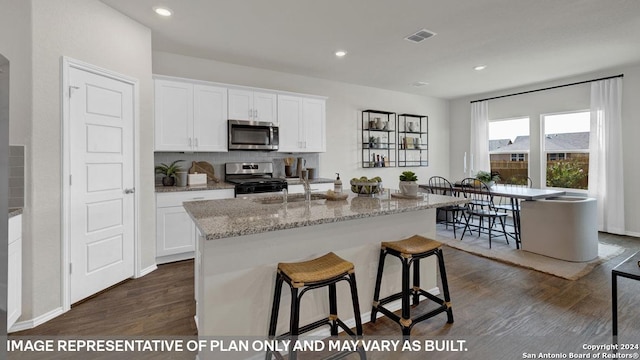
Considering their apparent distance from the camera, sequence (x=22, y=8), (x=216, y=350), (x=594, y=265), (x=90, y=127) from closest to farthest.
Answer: (x=216, y=350)
(x=22, y=8)
(x=90, y=127)
(x=594, y=265)

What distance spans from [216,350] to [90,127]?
2269mm

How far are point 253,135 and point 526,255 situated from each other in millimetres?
3896

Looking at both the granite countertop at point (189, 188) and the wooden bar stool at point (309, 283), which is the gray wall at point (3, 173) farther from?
the granite countertop at point (189, 188)

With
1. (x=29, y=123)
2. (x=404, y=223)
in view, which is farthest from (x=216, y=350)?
(x=29, y=123)

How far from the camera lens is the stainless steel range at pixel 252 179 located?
383cm

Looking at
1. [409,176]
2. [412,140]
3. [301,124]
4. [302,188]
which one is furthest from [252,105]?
[412,140]

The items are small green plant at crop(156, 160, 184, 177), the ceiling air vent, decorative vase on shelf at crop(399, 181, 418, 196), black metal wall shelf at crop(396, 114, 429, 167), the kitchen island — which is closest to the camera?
the kitchen island

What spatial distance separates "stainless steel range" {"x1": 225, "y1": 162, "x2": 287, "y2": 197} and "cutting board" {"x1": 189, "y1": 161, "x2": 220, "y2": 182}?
0.19 metres

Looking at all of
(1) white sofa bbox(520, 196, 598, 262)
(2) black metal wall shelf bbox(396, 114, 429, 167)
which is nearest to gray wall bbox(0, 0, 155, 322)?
(1) white sofa bbox(520, 196, 598, 262)

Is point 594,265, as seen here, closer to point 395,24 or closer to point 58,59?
point 395,24

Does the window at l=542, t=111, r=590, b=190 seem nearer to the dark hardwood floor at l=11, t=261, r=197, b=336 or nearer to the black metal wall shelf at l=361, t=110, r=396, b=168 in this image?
the black metal wall shelf at l=361, t=110, r=396, b=168

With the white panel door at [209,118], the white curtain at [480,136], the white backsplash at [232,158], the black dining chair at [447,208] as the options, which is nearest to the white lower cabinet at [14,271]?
the white backsplash at [232,158]

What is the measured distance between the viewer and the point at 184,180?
12.3 ft

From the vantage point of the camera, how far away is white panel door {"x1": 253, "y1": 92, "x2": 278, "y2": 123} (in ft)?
13.8
